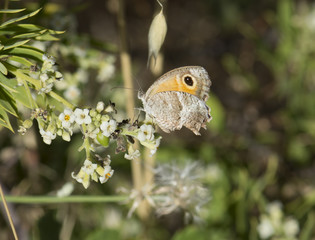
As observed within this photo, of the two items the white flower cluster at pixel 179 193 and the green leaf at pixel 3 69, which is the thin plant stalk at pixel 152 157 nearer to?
the white flower cluster at pixel 179 193

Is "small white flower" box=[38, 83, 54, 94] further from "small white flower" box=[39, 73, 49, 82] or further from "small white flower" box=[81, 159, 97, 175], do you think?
"small white flower" box=[81, 159, 97, 175]

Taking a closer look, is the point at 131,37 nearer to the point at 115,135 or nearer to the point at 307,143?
the point at 307,143

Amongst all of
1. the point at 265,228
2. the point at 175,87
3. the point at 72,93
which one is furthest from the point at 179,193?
the point at 265,228

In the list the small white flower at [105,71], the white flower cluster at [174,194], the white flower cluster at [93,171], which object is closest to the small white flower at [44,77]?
the white flower cluster at [93,171]

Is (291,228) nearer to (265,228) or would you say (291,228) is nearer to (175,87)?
(265,228)

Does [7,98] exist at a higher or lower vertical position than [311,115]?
lower

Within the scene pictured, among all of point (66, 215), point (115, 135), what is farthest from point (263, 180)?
point (115, 135)
